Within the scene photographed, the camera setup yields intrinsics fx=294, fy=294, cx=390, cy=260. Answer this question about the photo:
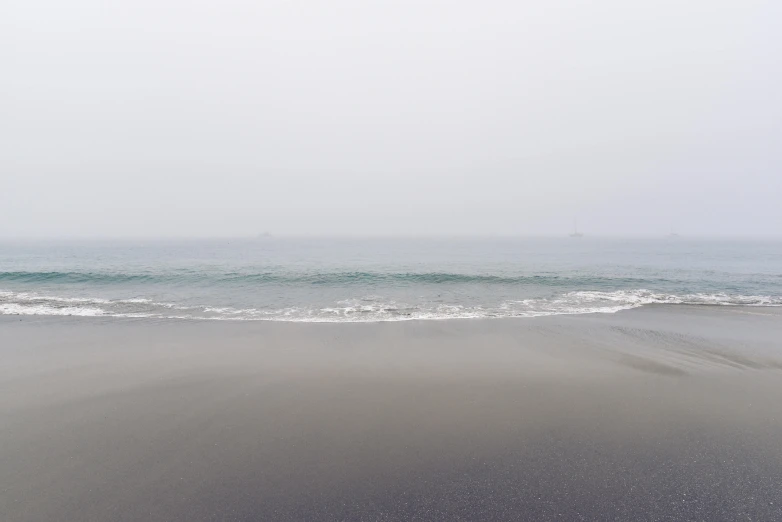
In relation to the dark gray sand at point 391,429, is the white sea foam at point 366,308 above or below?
above

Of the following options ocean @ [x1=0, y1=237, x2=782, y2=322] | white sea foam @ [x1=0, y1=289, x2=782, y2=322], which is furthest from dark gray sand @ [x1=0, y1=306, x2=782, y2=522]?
ocean @ [x1=0, y1=237, x2=782, y2=322]

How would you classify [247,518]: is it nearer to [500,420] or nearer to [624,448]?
[500,420]

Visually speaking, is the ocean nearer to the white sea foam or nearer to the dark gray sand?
the white sea foam

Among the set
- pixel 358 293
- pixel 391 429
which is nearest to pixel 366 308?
pixel 358 293

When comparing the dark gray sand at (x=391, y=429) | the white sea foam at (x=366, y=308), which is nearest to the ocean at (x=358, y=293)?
the white sea foam at (x=366, y=308)

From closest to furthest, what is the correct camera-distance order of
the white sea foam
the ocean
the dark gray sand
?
1. the dark gray sand
2. the white sea foam
3. the ocean

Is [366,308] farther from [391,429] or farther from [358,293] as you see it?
[391,429]

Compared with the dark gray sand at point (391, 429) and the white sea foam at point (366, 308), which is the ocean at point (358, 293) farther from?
the dark gray sand at point (391, 429)

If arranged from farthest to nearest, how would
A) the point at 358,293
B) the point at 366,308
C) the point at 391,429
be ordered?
the point at 358,293, the point at 366,308, the point at 391,429

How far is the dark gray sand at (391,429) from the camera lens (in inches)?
173

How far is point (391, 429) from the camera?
6102 millimetres

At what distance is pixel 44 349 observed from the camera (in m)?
10.6

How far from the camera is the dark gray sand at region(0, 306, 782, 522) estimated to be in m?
4.41

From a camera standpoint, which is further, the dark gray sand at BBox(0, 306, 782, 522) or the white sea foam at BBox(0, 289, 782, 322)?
the white sea foam at BBox(0, 289, 782, 322)
